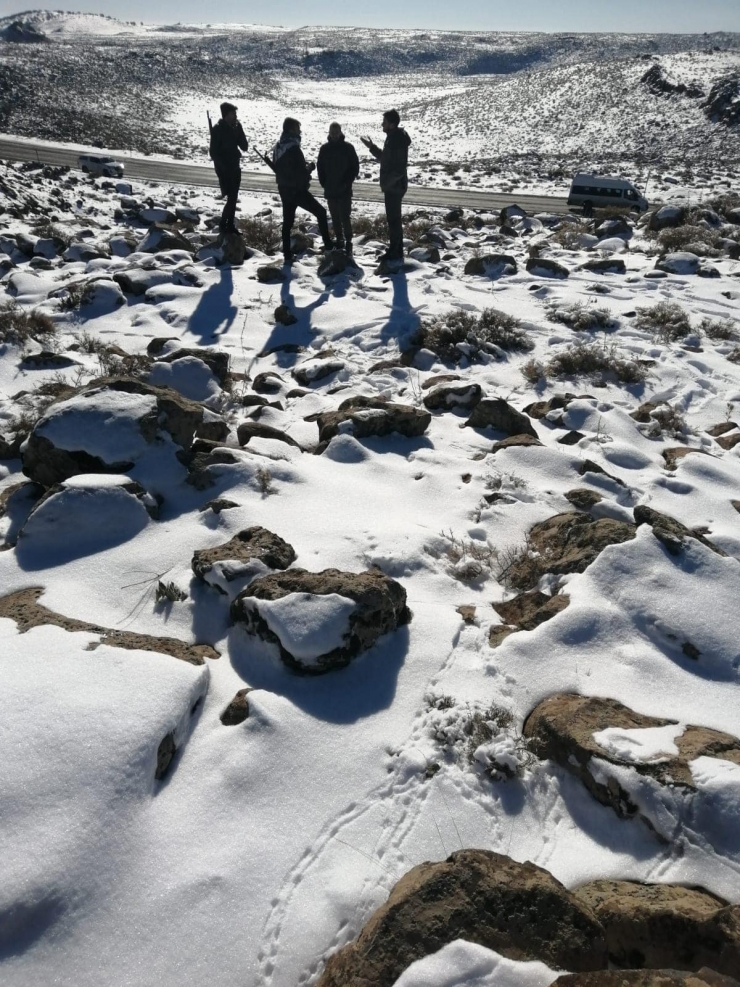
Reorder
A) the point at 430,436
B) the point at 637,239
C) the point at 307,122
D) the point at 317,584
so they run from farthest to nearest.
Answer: the point at 307,122, the point at 637,239, the point at 430,436, the point at 317,584

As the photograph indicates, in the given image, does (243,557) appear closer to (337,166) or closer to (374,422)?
(374,422)

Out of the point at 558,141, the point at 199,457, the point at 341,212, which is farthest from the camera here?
the point at 558,141

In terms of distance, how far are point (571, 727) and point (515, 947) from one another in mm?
984

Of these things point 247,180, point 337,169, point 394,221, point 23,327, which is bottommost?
point 247,180

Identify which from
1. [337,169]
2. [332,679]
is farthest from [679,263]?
[332,679]

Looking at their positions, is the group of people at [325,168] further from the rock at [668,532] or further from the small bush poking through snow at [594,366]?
the rock at [668,532]

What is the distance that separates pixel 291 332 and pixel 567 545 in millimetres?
5533

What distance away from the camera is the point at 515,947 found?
1.79 m

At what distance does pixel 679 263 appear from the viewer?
10.6 m

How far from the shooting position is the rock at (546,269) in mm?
10375

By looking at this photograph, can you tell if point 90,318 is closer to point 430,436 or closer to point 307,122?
point 430,436

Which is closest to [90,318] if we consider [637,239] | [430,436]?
[430,436]

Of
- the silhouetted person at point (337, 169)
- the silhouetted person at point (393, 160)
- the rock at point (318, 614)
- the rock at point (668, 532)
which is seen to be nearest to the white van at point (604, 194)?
the silhouetted person at point (393, 160)

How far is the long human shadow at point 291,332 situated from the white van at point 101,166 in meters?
17.6
